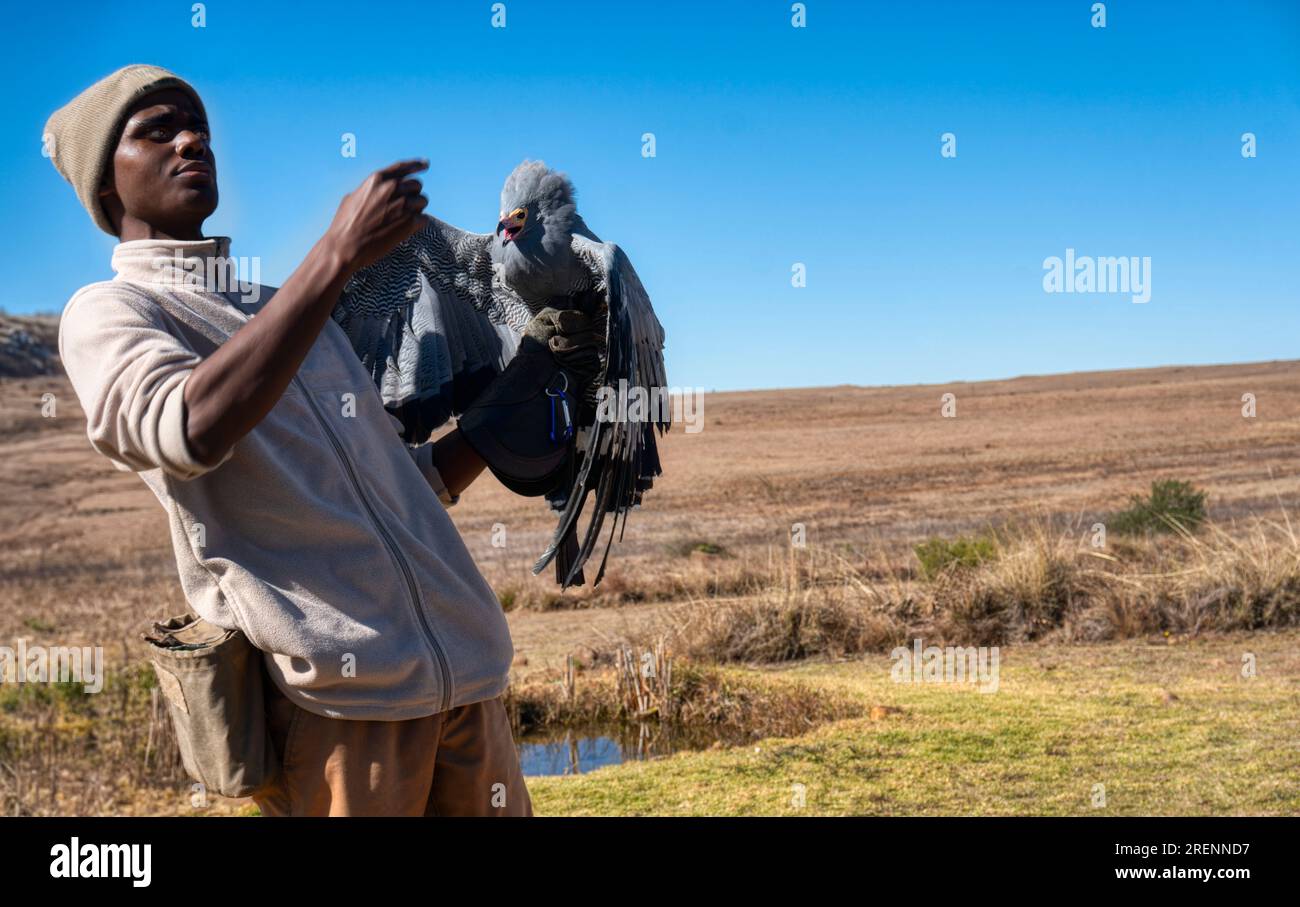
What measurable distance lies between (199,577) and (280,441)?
10.5 inches

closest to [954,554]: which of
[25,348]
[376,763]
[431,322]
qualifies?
[431,322]

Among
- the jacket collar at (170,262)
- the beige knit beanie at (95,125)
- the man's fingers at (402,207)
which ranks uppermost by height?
the beige knit beanie at (95,125)

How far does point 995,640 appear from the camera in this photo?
31.3ft

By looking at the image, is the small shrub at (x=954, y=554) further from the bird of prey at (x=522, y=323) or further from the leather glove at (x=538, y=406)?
the leather glove at (x=538, y=406)

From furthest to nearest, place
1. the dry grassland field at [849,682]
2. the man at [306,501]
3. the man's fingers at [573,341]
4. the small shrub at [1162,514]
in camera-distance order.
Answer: the small shrub at [1162,514]
the dry grassland field at [849,682]
the man's fingers at [573,341]
the man at [306,501]

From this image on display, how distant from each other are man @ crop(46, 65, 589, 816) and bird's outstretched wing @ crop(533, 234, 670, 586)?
0.67 meters

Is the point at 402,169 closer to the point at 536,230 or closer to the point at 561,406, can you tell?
the point at 561,406

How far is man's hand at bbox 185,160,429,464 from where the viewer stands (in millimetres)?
1591

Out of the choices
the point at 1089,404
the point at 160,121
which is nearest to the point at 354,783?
the point at 160,121

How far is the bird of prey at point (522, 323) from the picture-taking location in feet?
9.23

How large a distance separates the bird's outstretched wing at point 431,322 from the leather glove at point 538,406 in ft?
1.02

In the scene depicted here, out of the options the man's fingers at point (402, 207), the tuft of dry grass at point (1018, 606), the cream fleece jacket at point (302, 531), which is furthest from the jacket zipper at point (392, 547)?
the tuft of dry grass at point (1018, 606)

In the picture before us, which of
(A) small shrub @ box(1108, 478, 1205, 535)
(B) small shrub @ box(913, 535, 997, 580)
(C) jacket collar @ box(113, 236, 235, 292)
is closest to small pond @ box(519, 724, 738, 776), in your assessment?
(B) small shrub @ box(913, 535, 997, 580)

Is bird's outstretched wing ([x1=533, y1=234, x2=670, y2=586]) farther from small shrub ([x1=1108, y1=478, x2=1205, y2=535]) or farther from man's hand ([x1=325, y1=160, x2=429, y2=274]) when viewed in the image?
small shrub ([x1=1108, y1=478, x2=1205, y2=535])
